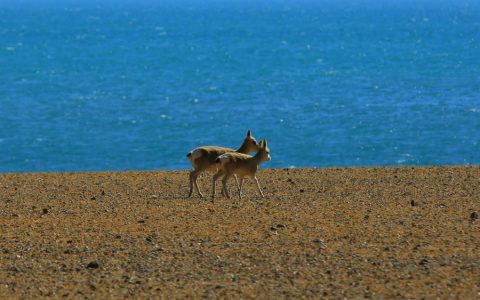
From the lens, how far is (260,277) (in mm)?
13617

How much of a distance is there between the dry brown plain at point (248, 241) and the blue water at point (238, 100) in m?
22.3

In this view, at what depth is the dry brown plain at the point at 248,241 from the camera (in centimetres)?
1324

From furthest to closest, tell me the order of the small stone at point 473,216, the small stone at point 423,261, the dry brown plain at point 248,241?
the small stone at point 473,216 < the small stone at point 423,261 < the dry brown plain at point 248,241

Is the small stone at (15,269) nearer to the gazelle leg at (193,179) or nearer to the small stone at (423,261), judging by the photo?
the small stone at (423,261)

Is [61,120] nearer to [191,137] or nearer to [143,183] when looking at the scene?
[191,137]

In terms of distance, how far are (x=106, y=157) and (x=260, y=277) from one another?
33.0 meters

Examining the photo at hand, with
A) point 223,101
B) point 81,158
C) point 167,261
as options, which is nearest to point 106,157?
point 81,158

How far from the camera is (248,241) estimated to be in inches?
612

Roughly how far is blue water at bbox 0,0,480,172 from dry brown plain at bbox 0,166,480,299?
73.1ft

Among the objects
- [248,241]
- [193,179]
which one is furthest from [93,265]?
[193,179]

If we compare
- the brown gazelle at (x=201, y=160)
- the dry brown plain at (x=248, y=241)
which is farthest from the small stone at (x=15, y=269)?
the brown gazelle at (x=201, y=160)

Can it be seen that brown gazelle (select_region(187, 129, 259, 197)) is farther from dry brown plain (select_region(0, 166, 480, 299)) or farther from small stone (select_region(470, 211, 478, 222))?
small stone (select_region(470, 211, 478, 222))

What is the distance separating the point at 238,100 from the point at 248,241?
164ft

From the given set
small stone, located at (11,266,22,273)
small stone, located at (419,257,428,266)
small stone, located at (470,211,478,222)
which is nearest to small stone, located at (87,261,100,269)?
small stone, located at (11,266,22,273)
